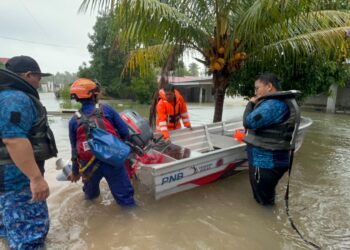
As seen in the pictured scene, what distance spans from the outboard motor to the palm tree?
156 centimetres

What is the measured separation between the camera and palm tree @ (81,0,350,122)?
13.8ft

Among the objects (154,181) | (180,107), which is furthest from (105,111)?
(180,107)

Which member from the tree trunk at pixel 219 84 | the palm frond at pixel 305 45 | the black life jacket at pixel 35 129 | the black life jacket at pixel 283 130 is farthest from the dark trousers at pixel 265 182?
the palm frond at pixel 305 45

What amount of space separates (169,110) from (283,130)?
2.32m

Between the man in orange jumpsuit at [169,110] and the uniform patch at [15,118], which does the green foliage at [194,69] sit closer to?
the man in orange jumpsuit at [169,110]

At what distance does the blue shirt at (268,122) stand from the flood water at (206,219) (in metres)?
0.76

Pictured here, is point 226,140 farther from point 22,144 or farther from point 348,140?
point 348,140

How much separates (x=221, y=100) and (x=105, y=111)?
3.67m

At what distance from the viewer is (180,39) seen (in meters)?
5.07

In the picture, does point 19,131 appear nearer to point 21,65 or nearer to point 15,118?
point 15,118

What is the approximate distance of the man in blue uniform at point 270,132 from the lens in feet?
10.4

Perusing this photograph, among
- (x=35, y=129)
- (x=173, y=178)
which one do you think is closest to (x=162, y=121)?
(x=173, y=178)

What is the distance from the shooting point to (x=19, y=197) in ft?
7.50

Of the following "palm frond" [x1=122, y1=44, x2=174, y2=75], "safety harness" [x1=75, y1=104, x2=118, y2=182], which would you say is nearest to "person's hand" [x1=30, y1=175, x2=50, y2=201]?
"safety harness" [x1=75, y1=104, x2=118, y2=182]
